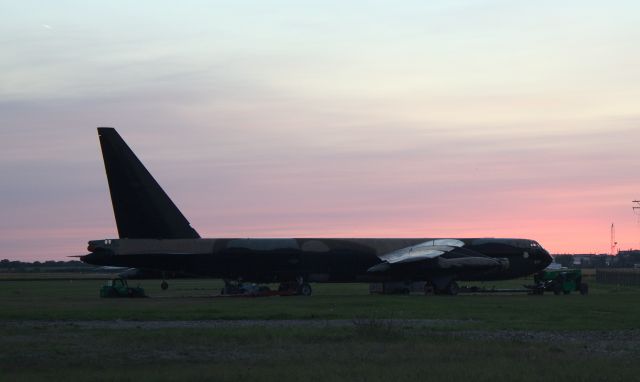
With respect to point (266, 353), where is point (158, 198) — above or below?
above

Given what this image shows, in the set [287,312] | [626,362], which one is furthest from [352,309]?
[626,362]

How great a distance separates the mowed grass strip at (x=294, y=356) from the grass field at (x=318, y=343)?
26 mm

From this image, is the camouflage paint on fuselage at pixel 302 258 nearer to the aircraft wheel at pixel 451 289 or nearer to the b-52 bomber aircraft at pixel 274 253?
the b-52 bomber aircraft at pixel 274 253

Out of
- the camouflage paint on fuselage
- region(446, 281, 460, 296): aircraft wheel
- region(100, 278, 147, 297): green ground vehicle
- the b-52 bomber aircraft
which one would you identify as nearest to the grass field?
the camouflage paint on fuselage

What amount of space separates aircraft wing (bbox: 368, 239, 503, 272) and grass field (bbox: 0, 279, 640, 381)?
611 inches

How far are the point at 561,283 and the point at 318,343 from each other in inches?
1523

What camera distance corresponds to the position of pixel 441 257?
191ft

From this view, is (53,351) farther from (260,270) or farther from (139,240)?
(260,270)

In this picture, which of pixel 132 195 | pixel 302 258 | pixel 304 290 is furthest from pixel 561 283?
pixel 132 195

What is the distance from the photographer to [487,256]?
6188 cm

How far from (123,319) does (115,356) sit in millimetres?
13132

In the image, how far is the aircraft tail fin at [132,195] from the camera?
5241cm

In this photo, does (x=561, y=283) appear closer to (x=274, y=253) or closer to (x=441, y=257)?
(x=441, y=257)

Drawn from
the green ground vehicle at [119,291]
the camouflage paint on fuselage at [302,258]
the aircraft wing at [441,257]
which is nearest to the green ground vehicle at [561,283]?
the camouflage paint on fuselage at [302,258]
